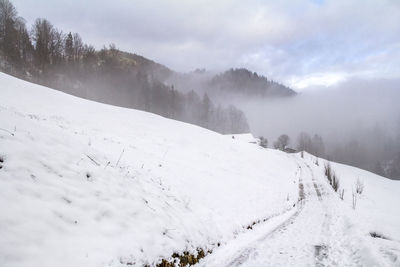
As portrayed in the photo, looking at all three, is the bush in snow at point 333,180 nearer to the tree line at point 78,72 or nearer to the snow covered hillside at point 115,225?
the snow covered hillside at point 115,225

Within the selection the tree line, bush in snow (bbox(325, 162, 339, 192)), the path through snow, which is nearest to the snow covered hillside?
the path through snow

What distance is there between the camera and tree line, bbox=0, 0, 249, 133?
5109cm

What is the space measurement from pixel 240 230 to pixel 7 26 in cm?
6704

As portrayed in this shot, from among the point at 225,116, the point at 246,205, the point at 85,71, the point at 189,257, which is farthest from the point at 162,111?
the point at 189,257

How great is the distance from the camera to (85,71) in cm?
7244

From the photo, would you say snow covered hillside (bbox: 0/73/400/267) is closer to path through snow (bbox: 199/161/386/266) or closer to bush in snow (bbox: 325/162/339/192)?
path through snow (bbox: 199/161/386/266)

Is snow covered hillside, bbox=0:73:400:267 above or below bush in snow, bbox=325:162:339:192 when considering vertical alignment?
above

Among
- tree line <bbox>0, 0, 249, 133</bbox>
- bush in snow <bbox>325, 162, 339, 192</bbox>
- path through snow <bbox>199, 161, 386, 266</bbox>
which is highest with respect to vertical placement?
tree line <bbox>0, 0, 249, 133</bbox>

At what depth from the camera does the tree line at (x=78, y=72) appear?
51.1 metres

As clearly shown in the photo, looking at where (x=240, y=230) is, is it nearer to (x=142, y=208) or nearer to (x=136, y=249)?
(x=142, y=208)

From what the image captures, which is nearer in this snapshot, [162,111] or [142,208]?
[142,208]

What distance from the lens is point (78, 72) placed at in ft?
226

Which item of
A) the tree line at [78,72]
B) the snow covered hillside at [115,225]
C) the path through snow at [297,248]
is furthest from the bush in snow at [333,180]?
the tree line at [78,72]

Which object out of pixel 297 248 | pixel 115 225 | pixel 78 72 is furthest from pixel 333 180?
pixel 78 72
